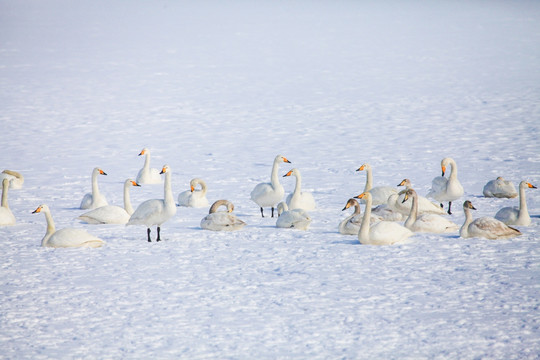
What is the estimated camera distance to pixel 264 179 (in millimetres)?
12500

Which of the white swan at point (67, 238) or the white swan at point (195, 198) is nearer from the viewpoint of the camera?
the white swan at point (67, 238)

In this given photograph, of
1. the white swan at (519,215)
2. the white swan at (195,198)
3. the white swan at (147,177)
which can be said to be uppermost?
the white swan at (147,177)

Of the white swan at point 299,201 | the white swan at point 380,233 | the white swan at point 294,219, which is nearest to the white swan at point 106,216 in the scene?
the white swan at point 294,219

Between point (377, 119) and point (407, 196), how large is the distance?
842cm

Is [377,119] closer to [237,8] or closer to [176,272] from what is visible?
[176,272]

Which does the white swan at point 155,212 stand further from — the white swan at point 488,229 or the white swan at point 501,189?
the white swan at point 501,189

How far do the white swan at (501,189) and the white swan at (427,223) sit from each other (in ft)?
5.96

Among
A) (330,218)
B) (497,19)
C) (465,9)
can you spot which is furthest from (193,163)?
(465,9)

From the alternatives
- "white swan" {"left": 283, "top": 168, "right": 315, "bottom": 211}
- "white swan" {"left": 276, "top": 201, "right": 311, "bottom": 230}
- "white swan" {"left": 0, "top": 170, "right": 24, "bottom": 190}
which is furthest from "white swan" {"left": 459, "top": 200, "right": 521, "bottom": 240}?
"white swan" {"left": 0, "top": 170, "right": 24, "bottom": 190}

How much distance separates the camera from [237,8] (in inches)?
2140

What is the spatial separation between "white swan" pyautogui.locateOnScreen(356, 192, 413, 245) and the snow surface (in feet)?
0.39

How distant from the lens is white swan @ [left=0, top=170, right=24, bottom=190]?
11539 millimetres

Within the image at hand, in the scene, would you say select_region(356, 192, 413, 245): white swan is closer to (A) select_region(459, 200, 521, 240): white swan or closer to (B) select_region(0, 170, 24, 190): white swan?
(A) select_region(459, 200, 521, 240): white swan

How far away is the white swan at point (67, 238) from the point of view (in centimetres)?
847
